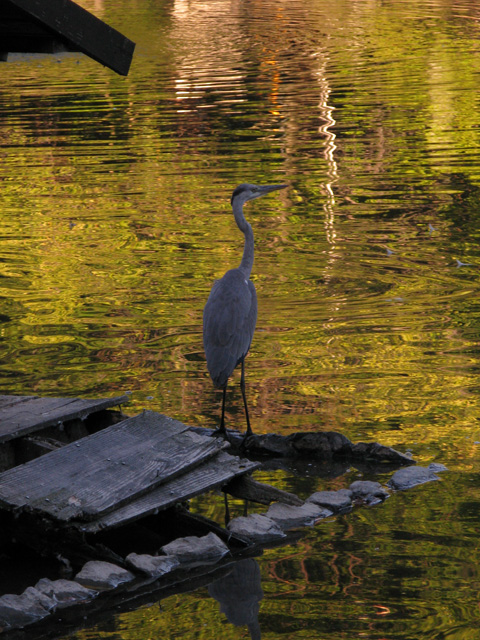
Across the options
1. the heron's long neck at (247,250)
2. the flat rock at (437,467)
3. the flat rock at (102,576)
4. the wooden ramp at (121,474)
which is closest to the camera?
the flat rock at (102,576)

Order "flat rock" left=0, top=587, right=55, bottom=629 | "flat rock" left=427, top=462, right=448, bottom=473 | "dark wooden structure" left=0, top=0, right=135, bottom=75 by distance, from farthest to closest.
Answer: "flat rock" left=427, top=462, right=448, bottom=473 → "dark wooden structure" left=0, top=0, right=135, bottom=75 → "flat rock" left=0, top=587, right=55, bottom=629

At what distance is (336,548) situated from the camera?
20.2 feet

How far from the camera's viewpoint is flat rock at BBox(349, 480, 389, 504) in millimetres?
6762

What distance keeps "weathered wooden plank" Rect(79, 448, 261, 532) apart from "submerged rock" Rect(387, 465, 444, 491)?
0.93m

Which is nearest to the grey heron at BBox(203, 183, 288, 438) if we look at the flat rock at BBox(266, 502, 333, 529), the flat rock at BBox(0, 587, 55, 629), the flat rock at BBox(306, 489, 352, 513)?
the flat rock at BBox(306, 489, 352, 513)

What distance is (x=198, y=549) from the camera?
609 centimetres

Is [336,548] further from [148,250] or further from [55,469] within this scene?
[148,250]

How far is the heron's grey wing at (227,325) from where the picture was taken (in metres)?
7.70

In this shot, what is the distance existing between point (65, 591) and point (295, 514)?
1.55 meters

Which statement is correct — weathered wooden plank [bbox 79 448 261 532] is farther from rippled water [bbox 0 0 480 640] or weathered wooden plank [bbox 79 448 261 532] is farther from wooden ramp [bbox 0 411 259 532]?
rippled water [bbox 0 0 480 640]

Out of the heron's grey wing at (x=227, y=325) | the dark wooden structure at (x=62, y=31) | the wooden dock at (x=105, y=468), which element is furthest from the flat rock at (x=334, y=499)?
the dark wooden structure at (x=62, y=31)

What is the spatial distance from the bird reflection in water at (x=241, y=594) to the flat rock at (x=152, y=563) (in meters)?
0.28

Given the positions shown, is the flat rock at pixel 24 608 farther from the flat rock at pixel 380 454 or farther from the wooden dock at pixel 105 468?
the flat rock at pixel 380 454

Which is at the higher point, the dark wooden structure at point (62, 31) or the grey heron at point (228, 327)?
the dark wooden structure at point (62, 31)
